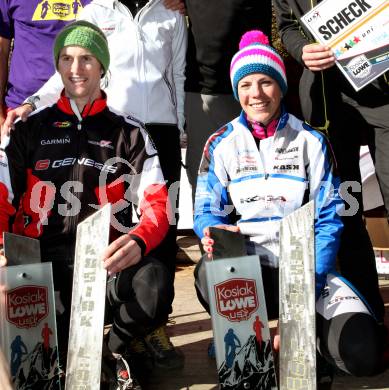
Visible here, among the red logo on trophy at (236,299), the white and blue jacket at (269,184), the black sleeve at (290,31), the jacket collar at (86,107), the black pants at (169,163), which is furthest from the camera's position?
the black pants at (169,163)

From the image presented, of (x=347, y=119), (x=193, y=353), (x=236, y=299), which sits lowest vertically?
(x=193, y=353)

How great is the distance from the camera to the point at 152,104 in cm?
434

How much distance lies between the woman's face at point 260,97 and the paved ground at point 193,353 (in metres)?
1.33

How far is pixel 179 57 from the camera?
14.9 feet

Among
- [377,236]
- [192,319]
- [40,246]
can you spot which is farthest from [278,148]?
[377,236]

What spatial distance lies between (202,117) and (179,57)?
1.23 feet

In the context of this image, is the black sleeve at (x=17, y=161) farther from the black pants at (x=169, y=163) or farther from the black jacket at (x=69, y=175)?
the black pants at (x=169, y=163)

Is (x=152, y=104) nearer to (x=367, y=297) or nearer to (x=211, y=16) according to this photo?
(x=211, y=16)

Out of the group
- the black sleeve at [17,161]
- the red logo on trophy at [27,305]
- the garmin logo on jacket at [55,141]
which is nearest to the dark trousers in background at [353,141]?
the garmin logo on jacket at [55,141]

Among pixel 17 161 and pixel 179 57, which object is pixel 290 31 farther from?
pixel 17 161

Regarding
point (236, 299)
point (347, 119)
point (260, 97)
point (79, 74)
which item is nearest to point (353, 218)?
point (347, 119)

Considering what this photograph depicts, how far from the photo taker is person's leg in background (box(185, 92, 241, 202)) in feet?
14.8

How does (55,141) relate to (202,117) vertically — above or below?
below

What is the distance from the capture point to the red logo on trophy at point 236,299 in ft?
10.7
